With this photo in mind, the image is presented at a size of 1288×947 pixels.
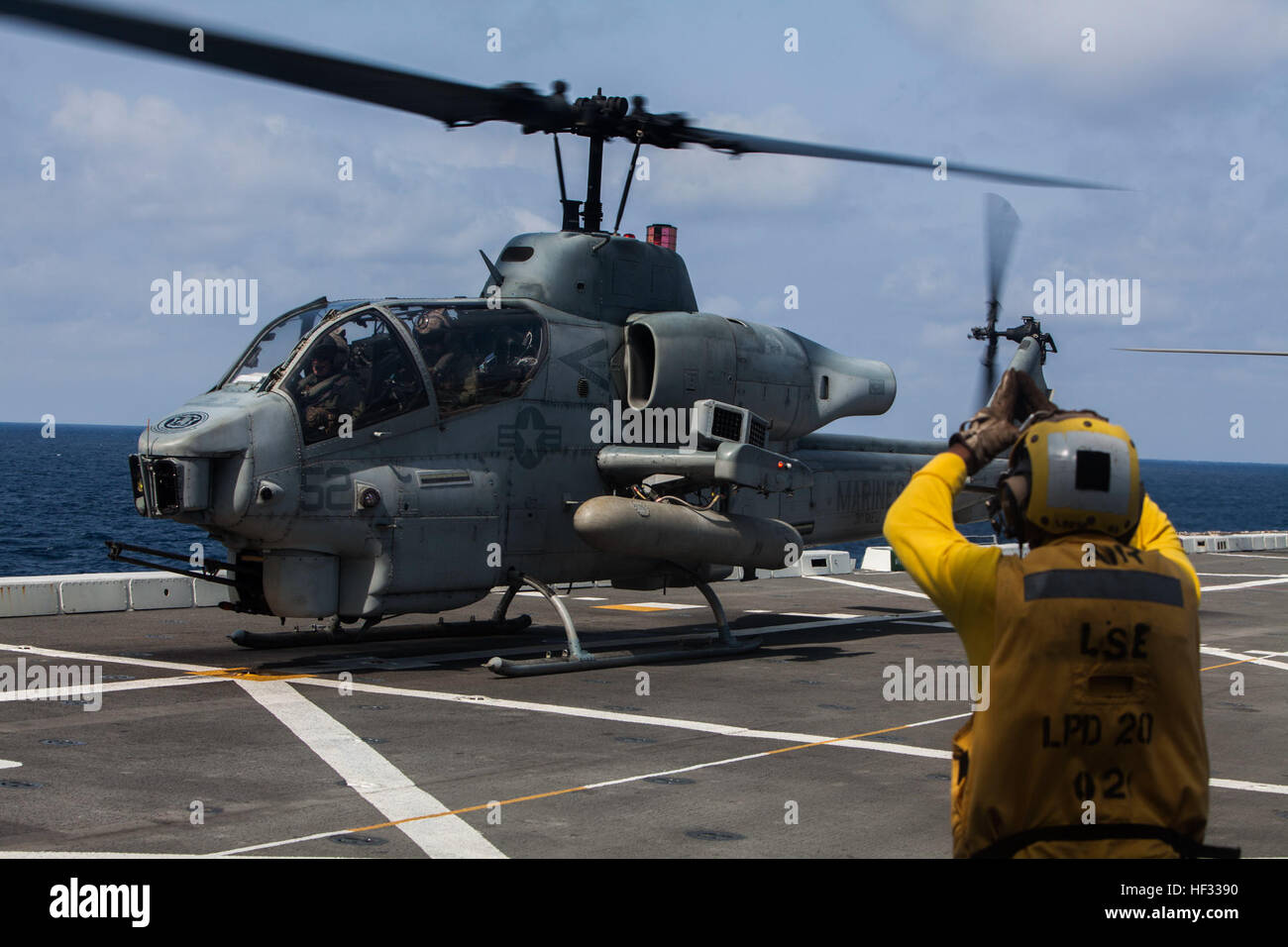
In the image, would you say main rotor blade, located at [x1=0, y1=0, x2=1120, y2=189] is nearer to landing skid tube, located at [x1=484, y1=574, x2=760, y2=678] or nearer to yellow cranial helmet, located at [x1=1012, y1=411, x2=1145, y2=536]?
landing skid tube, located at [x1=484, y1=574, x2=760, y2=678]

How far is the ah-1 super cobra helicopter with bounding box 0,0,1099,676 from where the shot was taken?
1163 cm

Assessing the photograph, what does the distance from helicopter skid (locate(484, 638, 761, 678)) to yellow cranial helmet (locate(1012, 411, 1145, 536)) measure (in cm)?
935

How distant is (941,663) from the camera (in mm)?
14500

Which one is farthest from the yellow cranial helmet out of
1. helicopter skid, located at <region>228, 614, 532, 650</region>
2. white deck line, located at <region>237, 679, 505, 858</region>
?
helicopter skid, located at <region>228, 614, 532, 650</region>

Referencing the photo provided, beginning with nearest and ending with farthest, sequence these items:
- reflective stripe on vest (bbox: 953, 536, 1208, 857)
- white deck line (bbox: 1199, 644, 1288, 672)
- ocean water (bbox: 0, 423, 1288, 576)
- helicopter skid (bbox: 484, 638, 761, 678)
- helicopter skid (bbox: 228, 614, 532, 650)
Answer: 1. reflective stripe on vest (bbox: 953, 536, 1208, 857)
2. helicopter skid (bbox: 484, 638, 761, 678)
3. helicopter skid (bbox: 228, 614, 532, 650)
4. white deck line (bbox: 1199, 644, 1288, 672)
5. ocean water (bbox: 0, 423, 1288, 576)

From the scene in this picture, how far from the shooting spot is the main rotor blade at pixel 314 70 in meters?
7.81

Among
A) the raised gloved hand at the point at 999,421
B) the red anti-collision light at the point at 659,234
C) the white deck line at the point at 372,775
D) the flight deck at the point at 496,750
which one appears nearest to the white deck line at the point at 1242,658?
the flight deck at the point at 496,750

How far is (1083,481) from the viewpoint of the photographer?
3275mm

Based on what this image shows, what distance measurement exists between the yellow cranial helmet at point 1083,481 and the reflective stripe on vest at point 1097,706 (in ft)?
0.33

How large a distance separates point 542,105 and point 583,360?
2.70m

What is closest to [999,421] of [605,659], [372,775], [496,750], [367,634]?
[372,775]

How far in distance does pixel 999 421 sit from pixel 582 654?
31.6ft
